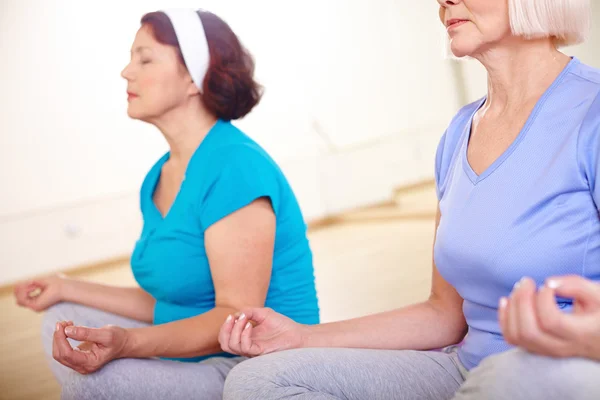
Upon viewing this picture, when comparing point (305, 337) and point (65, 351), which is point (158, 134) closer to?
point (65, 351)

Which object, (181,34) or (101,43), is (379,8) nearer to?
(101,43)

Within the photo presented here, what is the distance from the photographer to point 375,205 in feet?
21.6

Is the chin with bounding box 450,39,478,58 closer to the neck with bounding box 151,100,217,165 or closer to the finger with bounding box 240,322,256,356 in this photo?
the finger with bounding box 240,322,256,356

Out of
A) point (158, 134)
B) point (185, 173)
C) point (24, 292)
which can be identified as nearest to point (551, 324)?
point (185, 173)

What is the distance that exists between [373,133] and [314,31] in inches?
42.2

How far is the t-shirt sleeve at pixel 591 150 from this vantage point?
93 cm

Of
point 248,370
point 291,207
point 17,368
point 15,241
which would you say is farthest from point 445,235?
point 15,241

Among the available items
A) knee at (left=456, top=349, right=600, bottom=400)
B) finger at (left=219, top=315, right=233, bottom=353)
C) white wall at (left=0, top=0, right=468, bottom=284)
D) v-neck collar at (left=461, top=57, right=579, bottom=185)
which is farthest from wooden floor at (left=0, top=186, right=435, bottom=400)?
knee at (left=456, top=349, right=600, bottom=400)

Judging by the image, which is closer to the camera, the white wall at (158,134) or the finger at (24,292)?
the finger at (24,292)

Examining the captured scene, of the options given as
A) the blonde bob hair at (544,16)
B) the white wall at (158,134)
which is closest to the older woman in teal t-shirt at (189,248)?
the blonde bob hair at (544,16)

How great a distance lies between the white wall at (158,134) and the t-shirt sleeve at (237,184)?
3820 mm

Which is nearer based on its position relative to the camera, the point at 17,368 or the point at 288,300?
the point at 288,300

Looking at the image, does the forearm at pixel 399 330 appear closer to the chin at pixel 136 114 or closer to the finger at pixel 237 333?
the finger at pixel 237 333

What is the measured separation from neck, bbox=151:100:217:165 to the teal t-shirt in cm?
5
